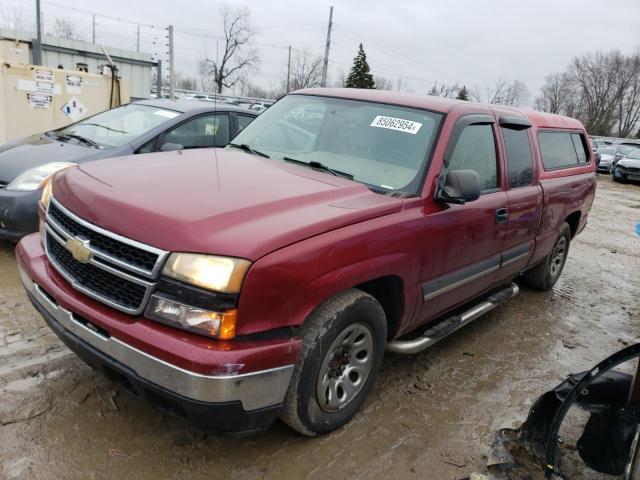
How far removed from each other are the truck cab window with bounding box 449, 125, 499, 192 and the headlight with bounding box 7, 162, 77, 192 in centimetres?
332

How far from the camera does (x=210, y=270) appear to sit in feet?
7.06

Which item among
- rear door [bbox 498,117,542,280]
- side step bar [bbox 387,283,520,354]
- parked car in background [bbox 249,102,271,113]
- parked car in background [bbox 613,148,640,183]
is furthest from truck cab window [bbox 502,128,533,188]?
parked car in background [bbox 613,148,640,183]

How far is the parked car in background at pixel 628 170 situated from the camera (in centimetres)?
2084

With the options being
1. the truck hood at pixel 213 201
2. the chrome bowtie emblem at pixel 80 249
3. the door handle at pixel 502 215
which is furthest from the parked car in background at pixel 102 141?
the door handle at pixel 502 215

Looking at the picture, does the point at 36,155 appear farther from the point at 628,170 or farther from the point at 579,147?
the point at 628,170

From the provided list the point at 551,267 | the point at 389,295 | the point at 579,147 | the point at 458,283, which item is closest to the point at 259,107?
the point at 579,147

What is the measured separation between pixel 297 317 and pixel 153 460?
1044 millimetres

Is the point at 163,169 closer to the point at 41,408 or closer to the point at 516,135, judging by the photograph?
the point at 41,408

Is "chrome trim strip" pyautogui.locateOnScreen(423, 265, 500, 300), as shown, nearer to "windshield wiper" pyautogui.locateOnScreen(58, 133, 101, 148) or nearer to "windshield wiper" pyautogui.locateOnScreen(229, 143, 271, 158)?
"windshield wiper" pyautogui.locateOnScreen(229, 143, 271, 158)

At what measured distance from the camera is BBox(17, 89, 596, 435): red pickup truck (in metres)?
2.18

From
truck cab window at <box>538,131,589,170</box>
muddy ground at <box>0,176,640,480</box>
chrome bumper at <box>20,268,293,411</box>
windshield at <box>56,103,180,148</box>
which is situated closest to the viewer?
chrome bumper at <box>20,268,293,411</box>

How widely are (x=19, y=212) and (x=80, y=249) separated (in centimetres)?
255

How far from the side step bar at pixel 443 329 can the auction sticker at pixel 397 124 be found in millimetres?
1333

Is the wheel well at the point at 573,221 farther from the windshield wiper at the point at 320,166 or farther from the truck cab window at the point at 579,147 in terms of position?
the windshield wiper at the point at 320,166
